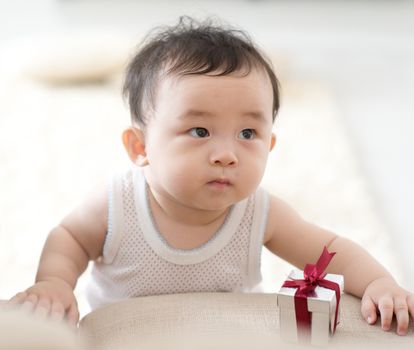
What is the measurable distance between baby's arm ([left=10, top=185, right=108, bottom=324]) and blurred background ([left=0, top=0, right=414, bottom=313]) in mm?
420

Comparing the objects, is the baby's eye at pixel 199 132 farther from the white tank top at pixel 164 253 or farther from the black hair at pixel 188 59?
the white tank top at pixel 164 253

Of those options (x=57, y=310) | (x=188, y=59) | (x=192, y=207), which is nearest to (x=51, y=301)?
(x=57, y=310)

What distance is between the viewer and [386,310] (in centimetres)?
86

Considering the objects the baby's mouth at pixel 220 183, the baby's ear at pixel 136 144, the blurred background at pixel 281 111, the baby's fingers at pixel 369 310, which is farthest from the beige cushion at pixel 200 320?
the blurred background at pixel 281 111

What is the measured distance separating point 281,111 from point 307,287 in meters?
1.65

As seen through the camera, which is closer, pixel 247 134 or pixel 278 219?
pixel 247 134

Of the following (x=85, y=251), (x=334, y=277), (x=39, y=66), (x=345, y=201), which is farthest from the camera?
(x=39, y=66)

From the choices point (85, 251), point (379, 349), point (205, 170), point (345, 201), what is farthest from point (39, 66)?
point (379, 349)

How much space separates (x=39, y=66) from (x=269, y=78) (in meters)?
1.67

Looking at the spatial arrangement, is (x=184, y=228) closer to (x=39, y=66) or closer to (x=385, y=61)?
(x=39, y=66)

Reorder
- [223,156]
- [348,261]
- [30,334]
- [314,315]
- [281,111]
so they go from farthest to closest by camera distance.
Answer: [281,111] < [348,261] < [223,156] < [314,315] < [30,334]

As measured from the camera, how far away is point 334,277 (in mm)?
866

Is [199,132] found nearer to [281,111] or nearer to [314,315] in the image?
[314,315]

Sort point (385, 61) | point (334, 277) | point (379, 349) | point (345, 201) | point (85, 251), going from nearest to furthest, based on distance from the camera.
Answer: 1. point (379, 349)
2. point (334, 277)
3. point (85, 251)
4. point (345, 201)
5. point (385, 61)
